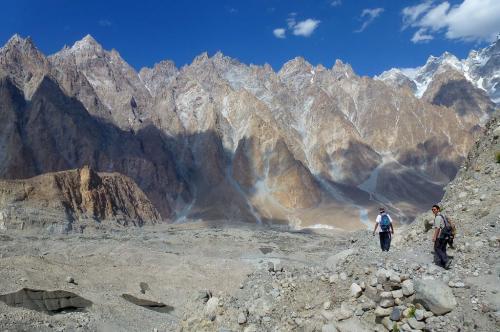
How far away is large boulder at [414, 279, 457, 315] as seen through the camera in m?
10.9

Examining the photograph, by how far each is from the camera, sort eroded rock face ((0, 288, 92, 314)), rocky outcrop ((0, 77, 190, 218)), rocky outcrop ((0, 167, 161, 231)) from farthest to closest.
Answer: rocky outcrop ((0, 77, 190, 218))
rocky outcrop ((0, 167, 161, 231))
eroded rock face ((0, 288, 92, 314))

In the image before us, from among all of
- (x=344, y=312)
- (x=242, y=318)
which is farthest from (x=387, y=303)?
(x=242, y=318)

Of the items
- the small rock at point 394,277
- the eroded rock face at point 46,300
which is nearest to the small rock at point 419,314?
the small rock at point 394,277

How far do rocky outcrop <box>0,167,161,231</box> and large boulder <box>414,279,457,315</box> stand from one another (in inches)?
3243

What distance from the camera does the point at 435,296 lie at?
10930 mm

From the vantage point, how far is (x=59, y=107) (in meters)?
173

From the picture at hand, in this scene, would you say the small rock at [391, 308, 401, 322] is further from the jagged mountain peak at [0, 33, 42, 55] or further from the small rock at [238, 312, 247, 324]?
the jagged mountain peak at [0, 33, 42, 55]

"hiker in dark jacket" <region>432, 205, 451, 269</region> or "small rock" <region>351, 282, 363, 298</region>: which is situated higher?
"hiker in dark jacket" <region>432, 205, 451, 269</region>

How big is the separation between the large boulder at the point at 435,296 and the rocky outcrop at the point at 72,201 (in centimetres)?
8236

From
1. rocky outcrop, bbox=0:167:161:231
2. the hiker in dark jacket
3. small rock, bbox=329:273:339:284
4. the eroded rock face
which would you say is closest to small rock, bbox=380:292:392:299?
small rock, bbox=329:273:339:284

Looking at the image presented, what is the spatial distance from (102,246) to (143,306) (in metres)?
34.6

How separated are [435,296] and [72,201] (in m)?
100

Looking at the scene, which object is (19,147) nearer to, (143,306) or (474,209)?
(143,306)

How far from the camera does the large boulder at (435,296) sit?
35.7 feet
